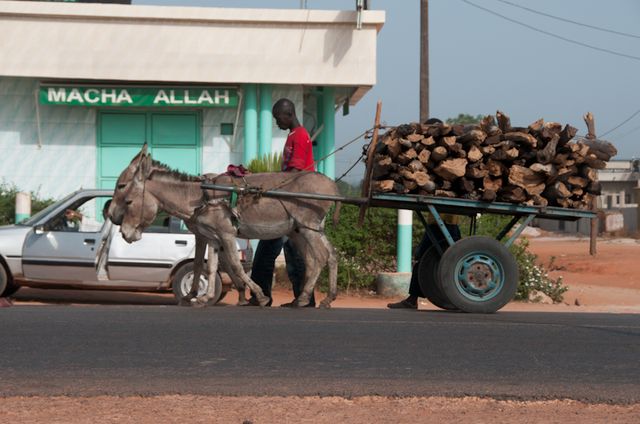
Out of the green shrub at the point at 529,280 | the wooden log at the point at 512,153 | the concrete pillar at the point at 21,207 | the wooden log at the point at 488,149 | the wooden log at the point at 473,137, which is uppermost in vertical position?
the wooden log at the point at 473,137

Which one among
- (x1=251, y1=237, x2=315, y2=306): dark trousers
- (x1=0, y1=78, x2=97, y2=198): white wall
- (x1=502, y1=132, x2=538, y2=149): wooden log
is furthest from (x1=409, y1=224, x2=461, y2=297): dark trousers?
(x1=0, y1=78, x2=97, y2=198): white wall

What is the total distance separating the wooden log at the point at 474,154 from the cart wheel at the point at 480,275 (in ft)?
2.70

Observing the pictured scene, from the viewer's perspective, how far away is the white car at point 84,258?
14750mm

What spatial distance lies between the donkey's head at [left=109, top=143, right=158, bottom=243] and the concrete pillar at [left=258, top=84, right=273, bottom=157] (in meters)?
11.5

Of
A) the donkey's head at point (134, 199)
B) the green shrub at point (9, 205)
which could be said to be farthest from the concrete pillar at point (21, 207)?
the donkey's head at point (134, 199)

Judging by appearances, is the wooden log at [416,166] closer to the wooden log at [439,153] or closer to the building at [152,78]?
the wooden log at [439,153]

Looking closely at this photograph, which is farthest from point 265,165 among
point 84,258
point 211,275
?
point 211,275

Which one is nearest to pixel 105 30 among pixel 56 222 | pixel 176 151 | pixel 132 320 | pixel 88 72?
pixel 88 72

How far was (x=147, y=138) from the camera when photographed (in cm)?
2262

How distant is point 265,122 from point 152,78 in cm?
264

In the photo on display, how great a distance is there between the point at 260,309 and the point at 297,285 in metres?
1.37

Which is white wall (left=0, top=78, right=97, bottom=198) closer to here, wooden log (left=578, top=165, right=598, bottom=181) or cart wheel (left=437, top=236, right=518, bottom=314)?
cart wheel (left=437, top=236, right=518, bottom=314)

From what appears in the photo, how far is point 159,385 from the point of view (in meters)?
6.32

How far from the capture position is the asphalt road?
6.37 m
